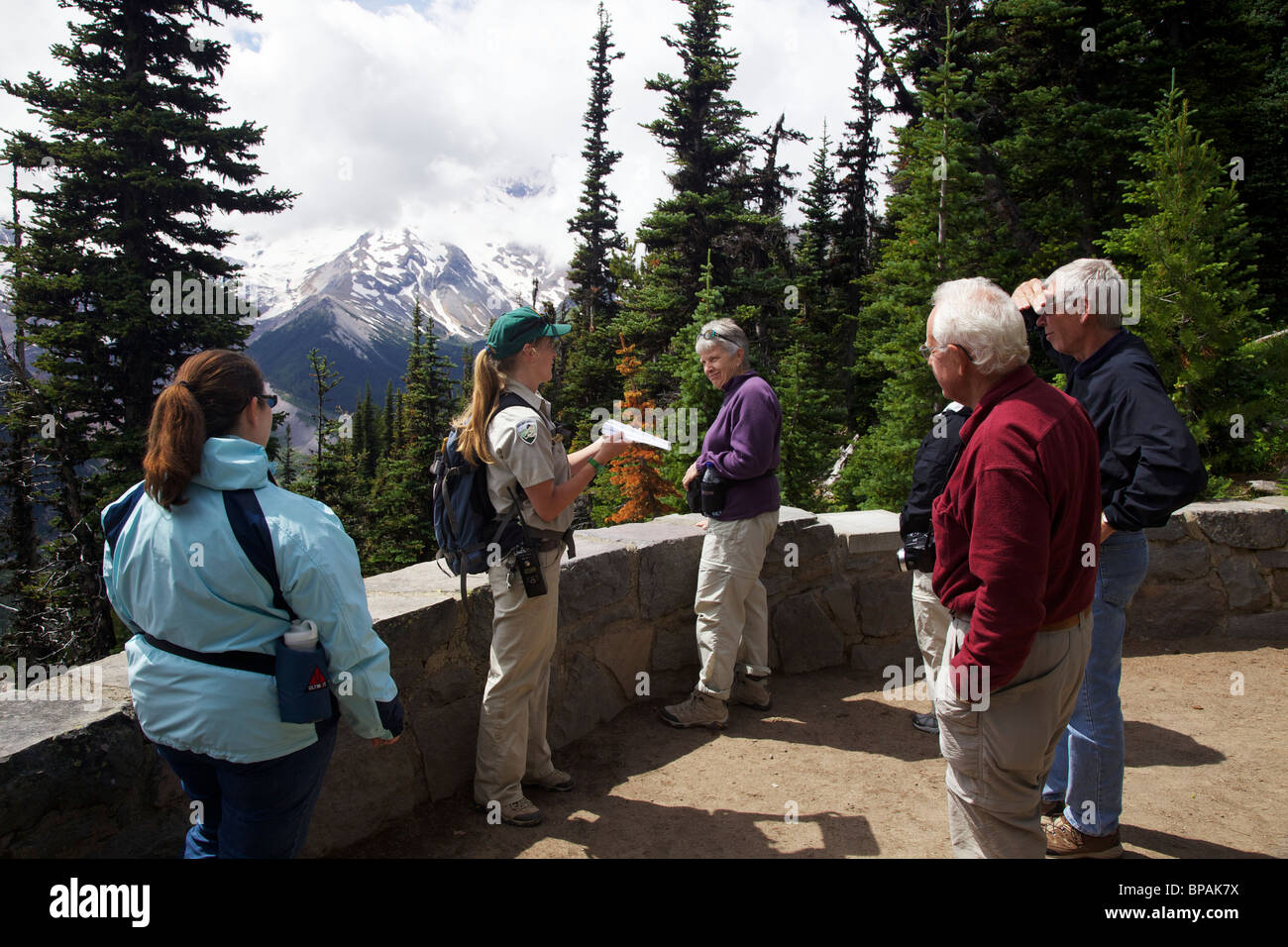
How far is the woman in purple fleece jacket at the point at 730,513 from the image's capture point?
13.2 ft

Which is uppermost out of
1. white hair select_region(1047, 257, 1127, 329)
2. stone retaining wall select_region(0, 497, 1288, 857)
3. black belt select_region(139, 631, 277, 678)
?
white hair select_region(1047, 257, 1127, 329)

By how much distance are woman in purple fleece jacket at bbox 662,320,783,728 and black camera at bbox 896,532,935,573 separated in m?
0.78

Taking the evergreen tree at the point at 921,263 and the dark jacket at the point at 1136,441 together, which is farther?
the evergreen tree at the point at 921,263

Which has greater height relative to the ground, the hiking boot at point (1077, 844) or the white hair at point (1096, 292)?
the white hair at point (1096, 292)

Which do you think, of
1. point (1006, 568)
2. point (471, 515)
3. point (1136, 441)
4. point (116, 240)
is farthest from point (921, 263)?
point (116, 240)

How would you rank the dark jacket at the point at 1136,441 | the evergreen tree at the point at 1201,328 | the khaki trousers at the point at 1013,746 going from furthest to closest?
the evergreen tree at the point at 1201,328, the dark jacket at the point at 1136,441, the khaki trousers at the point at 1013,746

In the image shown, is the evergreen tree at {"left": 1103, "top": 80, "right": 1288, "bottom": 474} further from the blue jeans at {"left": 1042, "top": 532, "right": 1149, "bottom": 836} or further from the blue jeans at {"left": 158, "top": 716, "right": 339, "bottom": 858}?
the blue jeans at {"left": 158, "top": 716, "right": 339, "bottom": 858}

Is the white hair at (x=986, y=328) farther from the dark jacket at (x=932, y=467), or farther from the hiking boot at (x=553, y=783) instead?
the hiking boot at (x=553, y=783)

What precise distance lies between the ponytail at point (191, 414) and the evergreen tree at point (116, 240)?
22900 millimetres

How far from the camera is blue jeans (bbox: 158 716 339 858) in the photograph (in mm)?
1858

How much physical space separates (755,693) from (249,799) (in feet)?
10.1

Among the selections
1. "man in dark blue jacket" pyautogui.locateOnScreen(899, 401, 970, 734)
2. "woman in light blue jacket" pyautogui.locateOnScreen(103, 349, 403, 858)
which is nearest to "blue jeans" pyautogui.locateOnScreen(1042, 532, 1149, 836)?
"man in dark blue jacket" pyautogui.locateOnScreen(899, 401, 970, 734)

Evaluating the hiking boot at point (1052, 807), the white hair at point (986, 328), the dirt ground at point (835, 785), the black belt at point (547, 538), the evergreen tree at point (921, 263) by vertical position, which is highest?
the evergreen tree at point (921, 263)

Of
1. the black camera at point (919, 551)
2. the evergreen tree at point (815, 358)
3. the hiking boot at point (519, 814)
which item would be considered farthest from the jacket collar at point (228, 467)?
the evergreen tree at point (815, 358)
